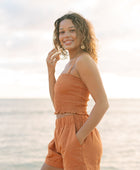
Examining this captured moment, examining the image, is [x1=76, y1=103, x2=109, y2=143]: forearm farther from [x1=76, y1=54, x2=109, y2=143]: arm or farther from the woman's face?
the woman's face

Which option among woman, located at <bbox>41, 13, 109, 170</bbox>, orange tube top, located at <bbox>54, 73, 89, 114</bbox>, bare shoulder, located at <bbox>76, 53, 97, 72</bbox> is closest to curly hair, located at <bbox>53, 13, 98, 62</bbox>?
woman, located at <bbox>41, 13, 109, 170</bbox>

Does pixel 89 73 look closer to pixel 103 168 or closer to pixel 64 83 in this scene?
pixel 64 83

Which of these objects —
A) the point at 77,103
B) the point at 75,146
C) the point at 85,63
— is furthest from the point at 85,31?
the point at 75,146

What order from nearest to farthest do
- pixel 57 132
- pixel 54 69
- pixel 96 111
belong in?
1. pixel 96 111
2. pixel 57 132
3. pixel 54 69

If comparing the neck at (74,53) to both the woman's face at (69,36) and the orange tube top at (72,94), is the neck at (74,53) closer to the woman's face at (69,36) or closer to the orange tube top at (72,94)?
the woman's face at (69,36)

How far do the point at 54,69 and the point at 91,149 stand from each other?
2.91 feet

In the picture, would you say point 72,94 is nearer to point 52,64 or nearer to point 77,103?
point 77,103

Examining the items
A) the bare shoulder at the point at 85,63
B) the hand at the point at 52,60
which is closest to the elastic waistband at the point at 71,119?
the bare shoulder at the point at 85,63

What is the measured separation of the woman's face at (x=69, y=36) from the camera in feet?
8.13

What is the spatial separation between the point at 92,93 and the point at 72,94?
0.52 feet

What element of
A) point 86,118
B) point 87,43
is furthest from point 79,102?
point 87,43

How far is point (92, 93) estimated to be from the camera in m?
2.29

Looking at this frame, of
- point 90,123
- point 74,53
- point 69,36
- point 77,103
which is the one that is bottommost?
point 90,123

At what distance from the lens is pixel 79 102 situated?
92.8 inches
